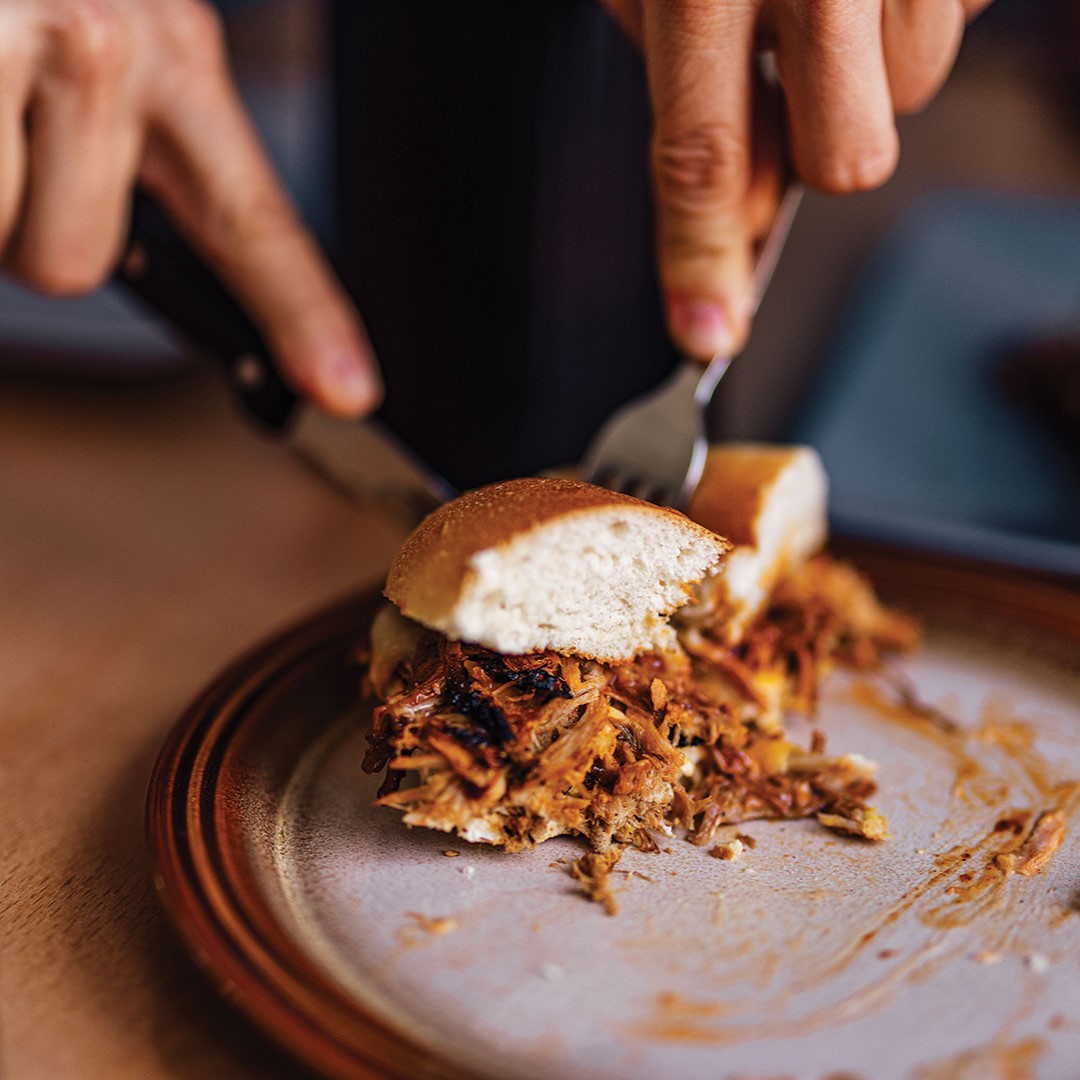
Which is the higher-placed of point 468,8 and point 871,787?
point 468,8

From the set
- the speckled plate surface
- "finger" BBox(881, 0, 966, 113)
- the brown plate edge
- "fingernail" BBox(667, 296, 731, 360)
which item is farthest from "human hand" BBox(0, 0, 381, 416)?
"finger" BBox(881, 0, 966, 113)

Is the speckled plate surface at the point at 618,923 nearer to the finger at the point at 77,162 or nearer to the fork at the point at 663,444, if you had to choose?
the fork at the point at 663,444

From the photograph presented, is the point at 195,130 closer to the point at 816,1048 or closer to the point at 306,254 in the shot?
the point at 306,254

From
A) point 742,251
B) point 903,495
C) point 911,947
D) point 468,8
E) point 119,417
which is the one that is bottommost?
point 119,417

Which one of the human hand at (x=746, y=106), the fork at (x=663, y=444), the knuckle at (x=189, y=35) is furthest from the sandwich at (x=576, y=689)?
the knuckle at (x=189, y=35)

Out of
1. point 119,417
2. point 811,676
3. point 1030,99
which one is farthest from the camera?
point 1030,99

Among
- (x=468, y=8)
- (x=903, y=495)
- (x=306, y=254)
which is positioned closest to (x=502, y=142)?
(x=468, y=8)

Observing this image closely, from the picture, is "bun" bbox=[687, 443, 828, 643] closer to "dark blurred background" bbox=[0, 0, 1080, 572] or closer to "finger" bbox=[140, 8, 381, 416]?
"dark blurred background" bbox=[0, 0, 1080, 572]
